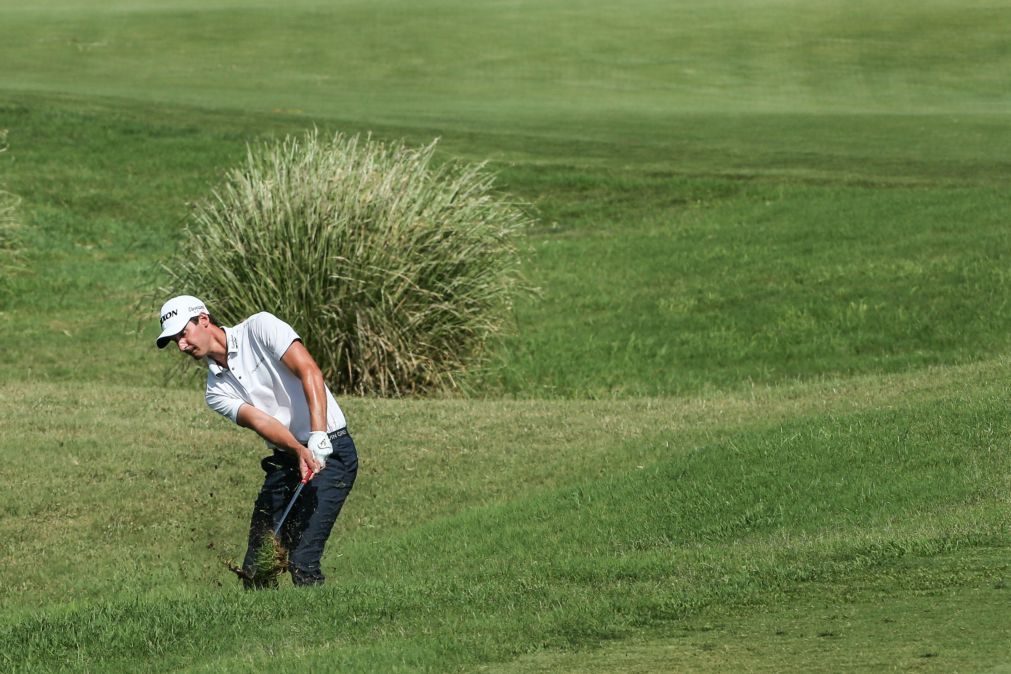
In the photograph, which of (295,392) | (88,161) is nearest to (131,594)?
(295,392)

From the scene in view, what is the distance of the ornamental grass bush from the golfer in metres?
7.94

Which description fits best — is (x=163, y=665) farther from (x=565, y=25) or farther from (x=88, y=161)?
(x=565, y=25)

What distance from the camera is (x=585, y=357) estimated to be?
1850 cm

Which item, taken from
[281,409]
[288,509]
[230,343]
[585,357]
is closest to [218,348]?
[230,343]

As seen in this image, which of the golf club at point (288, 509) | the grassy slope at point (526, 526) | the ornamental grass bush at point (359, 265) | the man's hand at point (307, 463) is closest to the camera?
the grassy slope at point (526, 526)

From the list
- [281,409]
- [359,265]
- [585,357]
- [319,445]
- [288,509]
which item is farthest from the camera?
[585,357]

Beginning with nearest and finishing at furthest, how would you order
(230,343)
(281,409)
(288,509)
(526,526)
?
(230,343) < (281,409) < (288,509) < (526,526)

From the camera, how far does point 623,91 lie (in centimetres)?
3625

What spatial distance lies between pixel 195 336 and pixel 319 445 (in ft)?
2.51

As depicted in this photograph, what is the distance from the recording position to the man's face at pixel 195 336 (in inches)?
304

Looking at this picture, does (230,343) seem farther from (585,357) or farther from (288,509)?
(585,357)

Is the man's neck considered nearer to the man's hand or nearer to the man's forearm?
the man's forearm

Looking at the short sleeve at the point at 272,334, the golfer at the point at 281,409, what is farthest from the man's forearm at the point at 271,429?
the short sleeve at the point at 272,334

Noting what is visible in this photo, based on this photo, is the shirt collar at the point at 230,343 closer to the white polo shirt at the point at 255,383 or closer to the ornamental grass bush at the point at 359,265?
the white polo shirt at the point at 255,383
